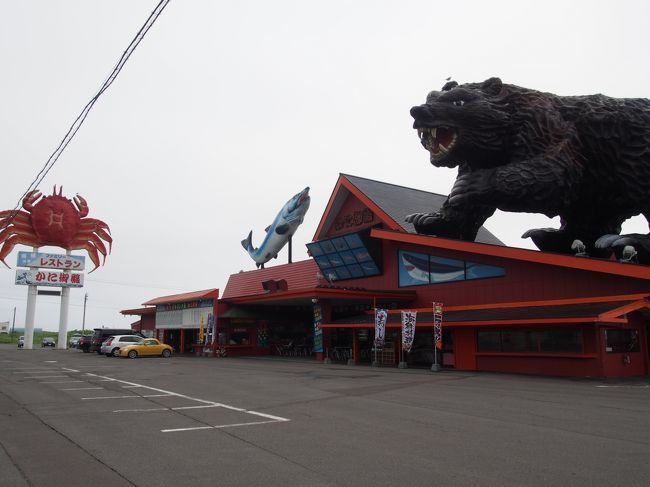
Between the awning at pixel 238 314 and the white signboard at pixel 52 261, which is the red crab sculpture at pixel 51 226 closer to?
the white signboard at pixel 52 261

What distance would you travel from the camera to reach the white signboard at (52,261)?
5034 centimetres

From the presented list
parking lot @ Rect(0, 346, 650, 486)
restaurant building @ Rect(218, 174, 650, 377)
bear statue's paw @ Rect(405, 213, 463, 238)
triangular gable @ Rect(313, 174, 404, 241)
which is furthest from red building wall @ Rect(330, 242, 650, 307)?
parking lot @ Rect(0, 346, 650, 486)

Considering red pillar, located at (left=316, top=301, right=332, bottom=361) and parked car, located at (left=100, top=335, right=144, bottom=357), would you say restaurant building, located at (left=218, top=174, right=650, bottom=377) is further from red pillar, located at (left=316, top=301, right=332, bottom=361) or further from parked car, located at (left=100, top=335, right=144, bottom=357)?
parked car, located at (left=100, top=335, right=144, bottom=357)

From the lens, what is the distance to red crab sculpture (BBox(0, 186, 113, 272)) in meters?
49.1

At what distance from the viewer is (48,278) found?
167ft

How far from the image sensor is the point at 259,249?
1569 inches

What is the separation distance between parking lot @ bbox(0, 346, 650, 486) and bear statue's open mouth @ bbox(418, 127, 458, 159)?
8.84 meters

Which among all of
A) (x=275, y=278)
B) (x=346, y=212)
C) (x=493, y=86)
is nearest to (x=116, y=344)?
(x=275, y=278)

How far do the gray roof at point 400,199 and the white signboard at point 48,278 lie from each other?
33.9 meters

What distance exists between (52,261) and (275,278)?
2770 cm

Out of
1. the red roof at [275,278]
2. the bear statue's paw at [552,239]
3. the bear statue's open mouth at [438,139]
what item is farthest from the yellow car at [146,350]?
the bear statue's paw at [552,239]

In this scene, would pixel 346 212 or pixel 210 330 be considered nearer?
pixel 346 212

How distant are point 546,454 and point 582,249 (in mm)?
15381

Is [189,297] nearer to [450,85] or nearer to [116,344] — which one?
[116,344]
